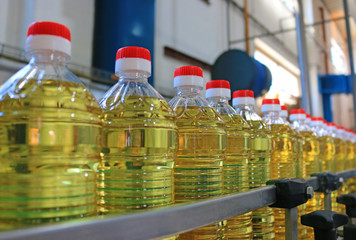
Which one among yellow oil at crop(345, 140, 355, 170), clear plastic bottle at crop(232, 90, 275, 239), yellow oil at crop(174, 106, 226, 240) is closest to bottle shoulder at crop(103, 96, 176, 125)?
yellow oil at crop(174, 106, 226, 240)

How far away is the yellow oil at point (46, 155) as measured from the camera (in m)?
0.47

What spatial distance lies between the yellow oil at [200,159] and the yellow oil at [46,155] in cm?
27

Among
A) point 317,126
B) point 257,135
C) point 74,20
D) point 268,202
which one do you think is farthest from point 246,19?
point 268,202

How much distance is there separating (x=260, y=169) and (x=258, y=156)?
5 centimetres

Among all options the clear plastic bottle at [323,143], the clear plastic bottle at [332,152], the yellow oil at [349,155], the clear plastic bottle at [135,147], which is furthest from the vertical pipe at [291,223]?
the yellow oil at [349,155]

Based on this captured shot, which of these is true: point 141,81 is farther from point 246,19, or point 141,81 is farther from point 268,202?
point 246,19

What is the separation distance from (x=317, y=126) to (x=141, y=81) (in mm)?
1260

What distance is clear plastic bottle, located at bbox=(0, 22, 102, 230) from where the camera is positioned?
0.48m

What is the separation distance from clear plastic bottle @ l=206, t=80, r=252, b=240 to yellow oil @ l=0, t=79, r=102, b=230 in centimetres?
41

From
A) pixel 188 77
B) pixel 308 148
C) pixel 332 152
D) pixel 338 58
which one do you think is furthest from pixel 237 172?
pixel 338 58

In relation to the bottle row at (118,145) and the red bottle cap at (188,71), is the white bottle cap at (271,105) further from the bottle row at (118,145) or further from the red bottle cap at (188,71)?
the red bottle cap at (188,71)

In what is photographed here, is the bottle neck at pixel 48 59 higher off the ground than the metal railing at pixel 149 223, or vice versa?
the bottle neck at pixel 48 59

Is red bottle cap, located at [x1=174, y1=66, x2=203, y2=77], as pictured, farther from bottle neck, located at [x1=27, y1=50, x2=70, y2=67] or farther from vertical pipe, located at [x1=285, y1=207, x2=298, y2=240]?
vertical pipe, located at [x1=285, y1=207, x2=298, y2=240]

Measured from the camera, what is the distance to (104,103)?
766mm
